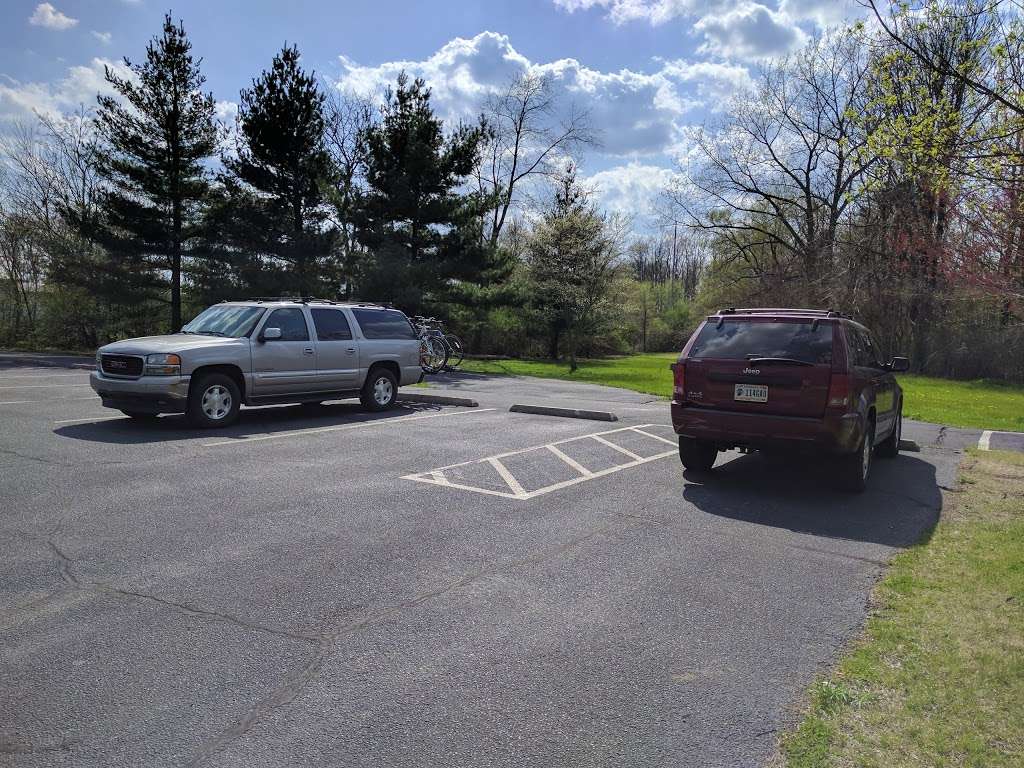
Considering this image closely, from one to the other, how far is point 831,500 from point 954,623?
3330 mm

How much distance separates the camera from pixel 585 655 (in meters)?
3.63

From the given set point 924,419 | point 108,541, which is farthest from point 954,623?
point 924,419

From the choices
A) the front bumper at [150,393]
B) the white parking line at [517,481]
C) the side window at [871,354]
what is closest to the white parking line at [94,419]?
the front bumper at [150,393]

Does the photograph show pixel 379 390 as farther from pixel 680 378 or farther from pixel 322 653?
pixel 322 653

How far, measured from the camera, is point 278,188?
28391mm

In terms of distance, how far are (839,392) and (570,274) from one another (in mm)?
27143

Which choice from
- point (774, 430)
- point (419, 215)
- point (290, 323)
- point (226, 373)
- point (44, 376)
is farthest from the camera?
point (419, 215)

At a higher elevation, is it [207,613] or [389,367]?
[389,367]

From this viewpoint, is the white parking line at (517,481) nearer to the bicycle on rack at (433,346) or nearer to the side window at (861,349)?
the side window at (861,349)

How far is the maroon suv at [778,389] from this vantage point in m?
7.05

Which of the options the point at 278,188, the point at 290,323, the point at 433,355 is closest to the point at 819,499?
the point at 290,323

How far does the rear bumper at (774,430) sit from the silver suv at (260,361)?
20.9 ft

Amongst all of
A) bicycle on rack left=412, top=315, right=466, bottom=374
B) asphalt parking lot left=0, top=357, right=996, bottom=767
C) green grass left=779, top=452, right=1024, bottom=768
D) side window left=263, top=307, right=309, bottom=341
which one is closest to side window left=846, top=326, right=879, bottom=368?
asphalt parking lot left=0, top=357, right=996, bottom=767

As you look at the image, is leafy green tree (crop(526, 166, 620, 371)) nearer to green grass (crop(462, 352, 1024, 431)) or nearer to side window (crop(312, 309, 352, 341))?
green grass (crop(462, 352, 1024, 431))
